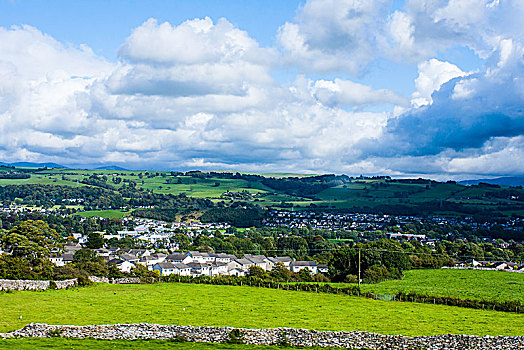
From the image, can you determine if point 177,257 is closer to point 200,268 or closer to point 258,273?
point 200,268

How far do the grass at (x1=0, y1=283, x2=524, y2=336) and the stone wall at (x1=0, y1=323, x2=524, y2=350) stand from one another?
297 centimetres

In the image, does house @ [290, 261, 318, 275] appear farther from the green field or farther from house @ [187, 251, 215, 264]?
the green field

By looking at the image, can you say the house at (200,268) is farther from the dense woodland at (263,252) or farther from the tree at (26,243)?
the tree at (26,243)

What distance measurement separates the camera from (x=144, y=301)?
4066cm

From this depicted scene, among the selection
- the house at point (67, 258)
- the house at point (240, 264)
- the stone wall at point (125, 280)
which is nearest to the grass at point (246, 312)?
the stone wall at point (125, 280)

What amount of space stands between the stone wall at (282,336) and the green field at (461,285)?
23051 mm

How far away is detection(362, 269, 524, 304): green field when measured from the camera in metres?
50.0

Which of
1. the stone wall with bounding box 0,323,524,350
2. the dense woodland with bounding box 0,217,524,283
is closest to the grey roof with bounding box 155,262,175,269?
the dense woodland with bounding box 0,217,524,283

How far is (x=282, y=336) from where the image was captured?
26.8m

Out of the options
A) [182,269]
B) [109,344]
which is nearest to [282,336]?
[109,344]

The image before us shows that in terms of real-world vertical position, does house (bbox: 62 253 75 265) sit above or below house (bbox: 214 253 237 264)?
above

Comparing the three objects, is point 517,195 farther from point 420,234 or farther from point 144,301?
point 144,301

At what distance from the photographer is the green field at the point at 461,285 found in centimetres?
5000

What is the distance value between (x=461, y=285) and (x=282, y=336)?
3918 centimetres
